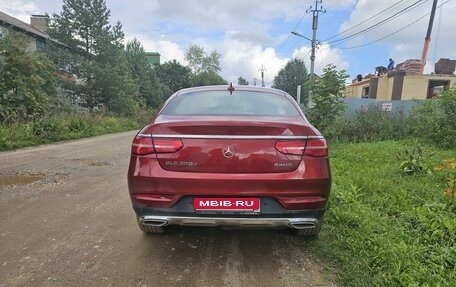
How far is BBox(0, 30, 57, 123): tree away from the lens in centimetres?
1437

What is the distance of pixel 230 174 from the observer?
9.48 feet

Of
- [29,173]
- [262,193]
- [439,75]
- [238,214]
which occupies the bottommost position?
[29,173]

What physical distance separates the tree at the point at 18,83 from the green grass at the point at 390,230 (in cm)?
1305

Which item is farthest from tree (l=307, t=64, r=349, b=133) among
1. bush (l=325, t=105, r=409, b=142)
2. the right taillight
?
the right taillight

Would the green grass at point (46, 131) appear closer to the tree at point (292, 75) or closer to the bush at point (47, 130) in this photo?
the bush at point (47, 130)

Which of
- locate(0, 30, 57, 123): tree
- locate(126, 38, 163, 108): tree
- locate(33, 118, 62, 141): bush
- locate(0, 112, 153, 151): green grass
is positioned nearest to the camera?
locate(0, 112, 153, 151): green grass

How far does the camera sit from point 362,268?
3.05 metres

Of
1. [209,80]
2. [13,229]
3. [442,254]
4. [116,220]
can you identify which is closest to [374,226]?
[442,254]

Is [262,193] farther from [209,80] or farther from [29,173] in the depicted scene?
[209,80]

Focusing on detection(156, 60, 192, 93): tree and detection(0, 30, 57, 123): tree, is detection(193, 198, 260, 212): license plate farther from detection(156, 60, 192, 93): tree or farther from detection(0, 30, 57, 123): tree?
detection(156, 60, 192, 93): tree

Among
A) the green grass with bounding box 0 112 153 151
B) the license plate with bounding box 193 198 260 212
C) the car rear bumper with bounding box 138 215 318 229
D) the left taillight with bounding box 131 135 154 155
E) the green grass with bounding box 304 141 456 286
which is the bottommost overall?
the green grass with bounding box 0 112 153 151

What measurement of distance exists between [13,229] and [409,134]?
10736 mm

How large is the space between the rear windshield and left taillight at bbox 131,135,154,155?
49cm

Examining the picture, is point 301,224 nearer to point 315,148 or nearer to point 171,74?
point 315,148
